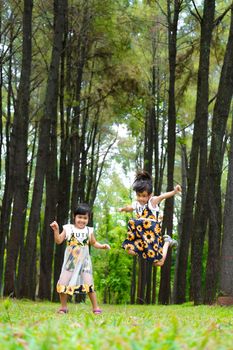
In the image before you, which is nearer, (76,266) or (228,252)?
(76,266)

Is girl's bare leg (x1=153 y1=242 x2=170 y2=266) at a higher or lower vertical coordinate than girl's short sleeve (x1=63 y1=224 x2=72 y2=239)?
lower

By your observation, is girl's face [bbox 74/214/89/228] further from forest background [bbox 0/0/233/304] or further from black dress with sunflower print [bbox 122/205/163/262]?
forest background [bbox 0/0/233/304]

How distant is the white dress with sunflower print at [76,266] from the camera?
8281 mm

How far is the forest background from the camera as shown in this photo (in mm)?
14125

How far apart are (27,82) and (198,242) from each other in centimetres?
554

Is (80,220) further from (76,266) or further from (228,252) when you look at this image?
(228,252)

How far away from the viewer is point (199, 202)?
15.9m

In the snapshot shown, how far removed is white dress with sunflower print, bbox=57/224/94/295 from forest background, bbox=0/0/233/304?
334 cm

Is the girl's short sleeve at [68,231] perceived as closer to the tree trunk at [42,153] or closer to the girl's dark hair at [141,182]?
the girl's dark hair at [141,182]

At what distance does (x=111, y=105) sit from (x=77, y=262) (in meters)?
14.8

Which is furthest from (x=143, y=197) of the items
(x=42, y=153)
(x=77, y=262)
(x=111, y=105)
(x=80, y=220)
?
(x=111, y=105)

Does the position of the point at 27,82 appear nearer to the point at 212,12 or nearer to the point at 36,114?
the point at 212,12

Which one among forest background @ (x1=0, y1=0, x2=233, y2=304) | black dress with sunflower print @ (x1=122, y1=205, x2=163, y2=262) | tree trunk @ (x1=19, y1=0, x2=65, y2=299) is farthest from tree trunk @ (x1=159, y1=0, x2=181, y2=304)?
black dress with sunflower print @ (x1=122, y1=205, x2=163, y2=262)

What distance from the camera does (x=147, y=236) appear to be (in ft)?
30.9
